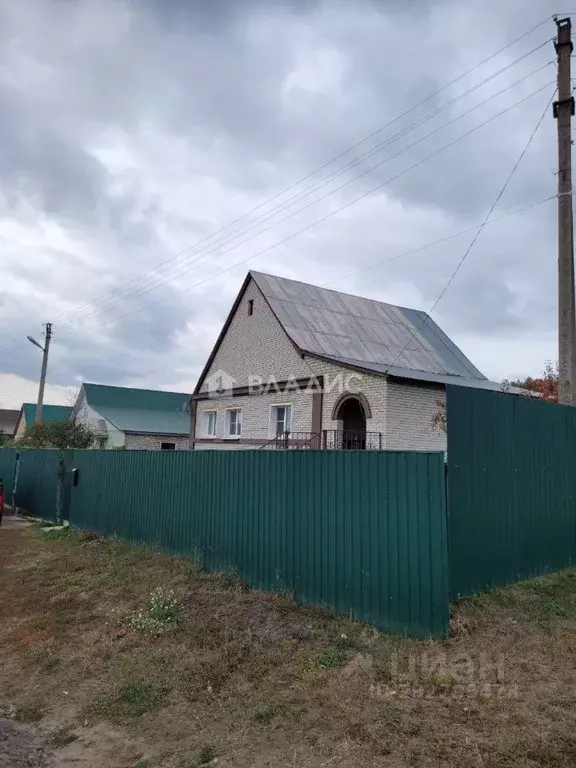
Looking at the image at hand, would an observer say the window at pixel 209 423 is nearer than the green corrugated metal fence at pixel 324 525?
No

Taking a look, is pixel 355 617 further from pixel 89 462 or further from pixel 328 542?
pixel 89 462

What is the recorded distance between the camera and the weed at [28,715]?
4.06 meters

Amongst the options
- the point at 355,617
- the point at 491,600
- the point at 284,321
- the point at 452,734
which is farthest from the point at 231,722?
the point at 284,321

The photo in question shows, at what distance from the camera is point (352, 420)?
15.6 metres

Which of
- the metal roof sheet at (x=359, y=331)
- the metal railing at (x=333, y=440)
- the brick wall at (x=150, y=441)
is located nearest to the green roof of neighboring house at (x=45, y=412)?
the brick wall at (x=150, y=441)

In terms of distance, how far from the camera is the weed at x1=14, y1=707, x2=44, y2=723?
4059mm

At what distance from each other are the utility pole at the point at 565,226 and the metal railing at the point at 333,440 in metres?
4.95

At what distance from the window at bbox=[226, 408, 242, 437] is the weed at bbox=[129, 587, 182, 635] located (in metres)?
12.3

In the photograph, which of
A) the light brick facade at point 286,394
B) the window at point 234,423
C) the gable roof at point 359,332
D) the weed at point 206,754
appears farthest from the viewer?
the window at point 234,423

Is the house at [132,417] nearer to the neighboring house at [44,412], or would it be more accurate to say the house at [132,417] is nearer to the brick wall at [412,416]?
the neighboring house at [44,412]

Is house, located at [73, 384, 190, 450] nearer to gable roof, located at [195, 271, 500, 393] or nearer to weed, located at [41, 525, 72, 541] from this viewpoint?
gable roof, located at [195, 271, 500, 393]

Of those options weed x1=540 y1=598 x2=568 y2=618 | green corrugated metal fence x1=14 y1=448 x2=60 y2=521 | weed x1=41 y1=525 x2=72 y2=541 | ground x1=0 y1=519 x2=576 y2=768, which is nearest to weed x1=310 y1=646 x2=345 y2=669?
ground x1=0 y1=519 x2=576 y2=768

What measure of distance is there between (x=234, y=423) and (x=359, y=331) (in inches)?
210

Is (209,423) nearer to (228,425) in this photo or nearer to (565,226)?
(228,425)
